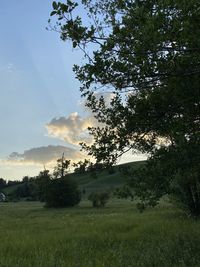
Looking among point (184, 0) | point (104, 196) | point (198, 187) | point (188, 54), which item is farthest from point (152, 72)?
point (104, 196)

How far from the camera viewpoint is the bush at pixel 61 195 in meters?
101

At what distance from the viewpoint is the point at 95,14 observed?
1617cm

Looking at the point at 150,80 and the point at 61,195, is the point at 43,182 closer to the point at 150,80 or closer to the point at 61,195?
the point at 61,195

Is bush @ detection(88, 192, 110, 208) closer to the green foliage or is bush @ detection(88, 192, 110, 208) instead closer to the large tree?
the green foliage

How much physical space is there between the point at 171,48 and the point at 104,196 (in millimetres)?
79328

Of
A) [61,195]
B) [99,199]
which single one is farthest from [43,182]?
[99,199]

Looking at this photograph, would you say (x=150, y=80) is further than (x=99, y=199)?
No

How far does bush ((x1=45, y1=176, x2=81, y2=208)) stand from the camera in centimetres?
10144

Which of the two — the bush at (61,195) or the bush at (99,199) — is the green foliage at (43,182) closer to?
the bush at (61,195)

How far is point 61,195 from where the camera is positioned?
102 m

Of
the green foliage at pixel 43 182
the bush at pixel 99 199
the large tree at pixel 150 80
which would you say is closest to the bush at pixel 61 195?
the green foliage at pixel 43 182

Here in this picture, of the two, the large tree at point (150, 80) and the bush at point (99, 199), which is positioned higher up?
the bush at point (99, 199)

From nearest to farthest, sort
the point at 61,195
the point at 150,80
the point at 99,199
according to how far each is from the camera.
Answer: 1. the point at 150,80
2. the point at 99,199
3. the point at 61,195

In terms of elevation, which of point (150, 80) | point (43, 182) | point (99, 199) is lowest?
point (150, 80)
